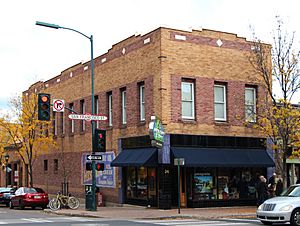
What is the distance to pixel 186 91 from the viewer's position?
86.2 ft

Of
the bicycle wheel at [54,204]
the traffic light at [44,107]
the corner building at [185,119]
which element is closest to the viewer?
the traffic light at [44,107]

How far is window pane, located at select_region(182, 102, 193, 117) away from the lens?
2609cm

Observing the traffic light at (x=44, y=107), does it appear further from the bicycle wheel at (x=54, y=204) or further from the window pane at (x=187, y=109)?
the window pane at (x=187, y=109)

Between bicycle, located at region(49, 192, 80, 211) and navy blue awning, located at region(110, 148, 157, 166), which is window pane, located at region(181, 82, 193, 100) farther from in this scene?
bicycle, located at region(49, 192, 80, 211)

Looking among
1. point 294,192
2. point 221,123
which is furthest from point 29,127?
point 294,192

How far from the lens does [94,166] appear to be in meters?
25.4

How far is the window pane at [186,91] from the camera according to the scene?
2612cm

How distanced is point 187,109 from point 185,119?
567mm

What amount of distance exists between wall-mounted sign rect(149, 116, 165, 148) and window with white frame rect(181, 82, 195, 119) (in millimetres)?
2285

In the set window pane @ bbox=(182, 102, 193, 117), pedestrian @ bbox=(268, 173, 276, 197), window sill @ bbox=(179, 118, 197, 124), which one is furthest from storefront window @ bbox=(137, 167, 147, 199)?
pedestrian @ bbox=(268, 173, 276, 197)

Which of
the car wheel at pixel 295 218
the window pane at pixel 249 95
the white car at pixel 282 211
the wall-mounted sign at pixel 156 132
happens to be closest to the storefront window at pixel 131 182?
the wall-mounted sign at pixel 156 132

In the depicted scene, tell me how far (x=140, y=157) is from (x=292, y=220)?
33.7 feet

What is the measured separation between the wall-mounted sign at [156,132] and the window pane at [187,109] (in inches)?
87.2

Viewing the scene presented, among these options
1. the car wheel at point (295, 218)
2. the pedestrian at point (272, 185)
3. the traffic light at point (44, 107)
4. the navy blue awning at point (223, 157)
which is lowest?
the car wheel at point (295, 218)
